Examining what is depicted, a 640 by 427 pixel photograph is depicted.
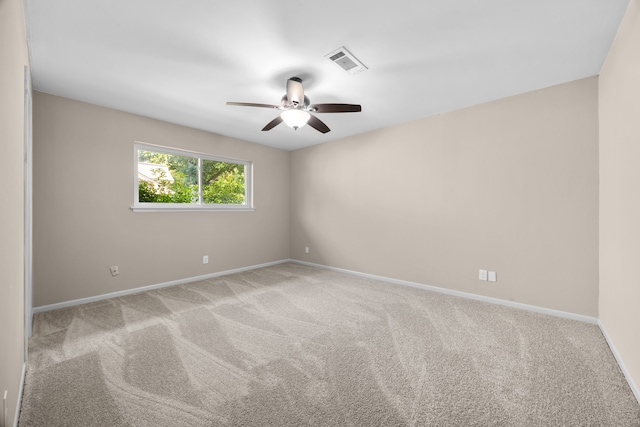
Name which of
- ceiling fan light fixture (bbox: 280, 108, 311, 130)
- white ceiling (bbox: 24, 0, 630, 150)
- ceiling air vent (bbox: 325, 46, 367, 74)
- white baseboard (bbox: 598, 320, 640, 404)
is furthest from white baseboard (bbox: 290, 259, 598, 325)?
ceiling air vent (bbox: 325, 46, 367, 74)

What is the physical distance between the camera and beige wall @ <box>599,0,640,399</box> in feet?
5.31

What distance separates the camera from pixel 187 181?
416cm

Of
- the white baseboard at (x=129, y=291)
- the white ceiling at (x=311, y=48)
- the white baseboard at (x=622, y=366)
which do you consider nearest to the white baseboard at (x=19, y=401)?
the white baseboard at (x=129, y=291)

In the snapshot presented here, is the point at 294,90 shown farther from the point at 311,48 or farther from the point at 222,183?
the point at 222,183

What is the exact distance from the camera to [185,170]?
4125 millimetres

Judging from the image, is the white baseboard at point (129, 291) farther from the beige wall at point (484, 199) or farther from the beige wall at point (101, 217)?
the beige wall at point (484, 199)

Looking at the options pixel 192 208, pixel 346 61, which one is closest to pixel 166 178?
pixel 192 208

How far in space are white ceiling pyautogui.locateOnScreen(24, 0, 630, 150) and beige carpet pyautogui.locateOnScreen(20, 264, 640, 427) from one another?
7.66ft

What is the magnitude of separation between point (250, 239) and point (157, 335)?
2.61 meters

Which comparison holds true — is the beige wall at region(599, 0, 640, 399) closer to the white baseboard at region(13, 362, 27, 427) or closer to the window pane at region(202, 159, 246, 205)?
the white baseboard at region(13, 362, 27, 427)

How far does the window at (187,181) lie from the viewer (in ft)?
12.1

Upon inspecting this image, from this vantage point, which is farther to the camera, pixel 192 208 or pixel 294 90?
pixel 192 208

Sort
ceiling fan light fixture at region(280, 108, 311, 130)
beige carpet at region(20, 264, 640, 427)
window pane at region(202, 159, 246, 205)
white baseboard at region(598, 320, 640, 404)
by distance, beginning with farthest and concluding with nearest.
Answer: window pane at region(202, 159, 246, 205)
ceiling fan light fixture at region(280, 108, 311, 130)
white baseboard at region(598, 320, 640, 404)
beige carpet at region(20, 264, 640, 427)

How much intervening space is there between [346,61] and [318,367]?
2393mm
